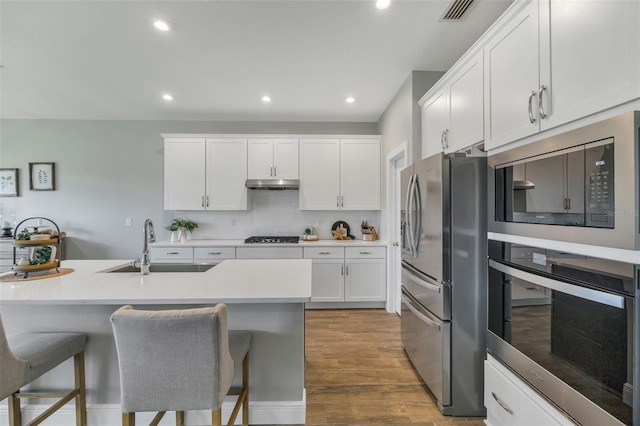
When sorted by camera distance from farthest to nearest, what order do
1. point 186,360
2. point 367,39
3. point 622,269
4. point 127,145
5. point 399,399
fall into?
1. point 127,145
2. point 367,39
3. point 399,399
4. point 186,360
5. point 622,269

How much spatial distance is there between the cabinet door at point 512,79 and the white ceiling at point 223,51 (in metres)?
0.61

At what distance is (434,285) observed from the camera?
73.9 inches

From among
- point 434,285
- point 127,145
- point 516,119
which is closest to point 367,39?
point 516,119

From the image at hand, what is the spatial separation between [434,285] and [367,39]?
1.95 metres

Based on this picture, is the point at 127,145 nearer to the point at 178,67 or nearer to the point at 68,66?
the point at 68,66

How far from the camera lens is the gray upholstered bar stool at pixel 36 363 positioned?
1.24 meters

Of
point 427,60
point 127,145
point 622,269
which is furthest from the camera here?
point 127,145

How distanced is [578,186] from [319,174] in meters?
3.11

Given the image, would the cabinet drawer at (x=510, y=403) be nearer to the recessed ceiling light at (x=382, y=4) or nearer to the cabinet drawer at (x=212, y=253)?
the recessed ceiling light at (x=382, y=4)

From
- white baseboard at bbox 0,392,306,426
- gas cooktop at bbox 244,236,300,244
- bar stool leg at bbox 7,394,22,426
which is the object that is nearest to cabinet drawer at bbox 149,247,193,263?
gas cooktop at bbox 244,236,300,244

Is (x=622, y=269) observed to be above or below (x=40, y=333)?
above

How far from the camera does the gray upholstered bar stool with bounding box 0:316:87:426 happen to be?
124 cm

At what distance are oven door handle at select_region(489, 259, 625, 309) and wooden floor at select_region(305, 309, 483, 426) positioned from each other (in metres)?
1.07

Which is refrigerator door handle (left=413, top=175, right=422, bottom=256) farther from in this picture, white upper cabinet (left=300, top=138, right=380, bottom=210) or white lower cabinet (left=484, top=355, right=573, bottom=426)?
white upper cabinet (left=300, top=138, right=380, bottom=210)
